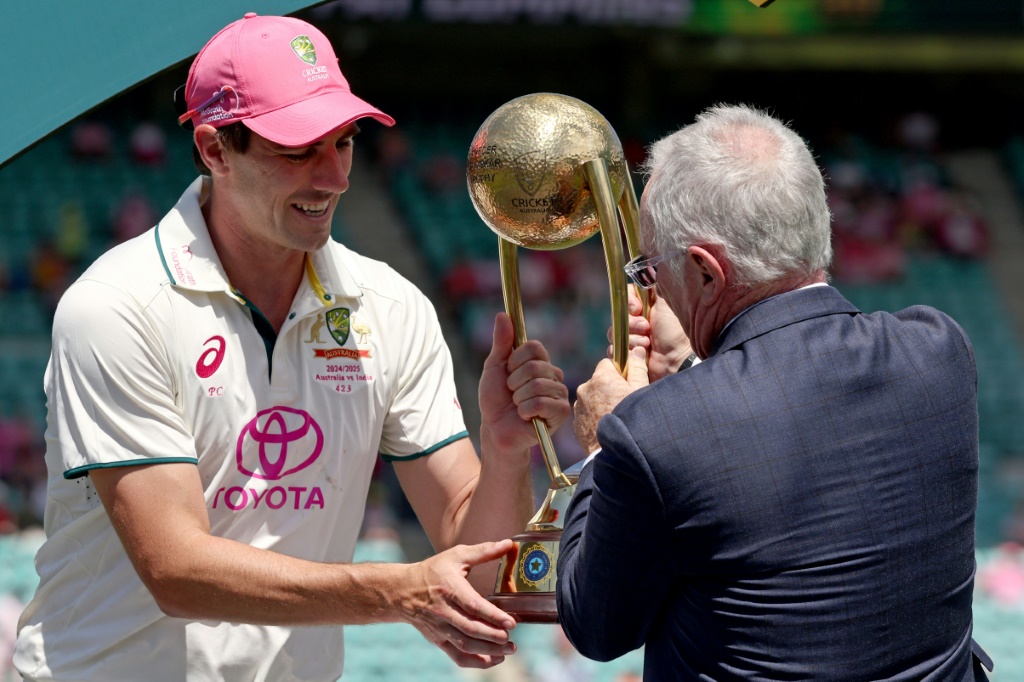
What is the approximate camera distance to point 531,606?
2.01 meters

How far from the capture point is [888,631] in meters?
1.70

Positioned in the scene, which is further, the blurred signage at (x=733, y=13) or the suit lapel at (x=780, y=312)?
the blurred signage at (x=733, y=13)

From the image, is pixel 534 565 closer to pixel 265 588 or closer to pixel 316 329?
pixel 265 588

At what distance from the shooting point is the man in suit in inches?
66.0

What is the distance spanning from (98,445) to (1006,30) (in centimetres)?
1165

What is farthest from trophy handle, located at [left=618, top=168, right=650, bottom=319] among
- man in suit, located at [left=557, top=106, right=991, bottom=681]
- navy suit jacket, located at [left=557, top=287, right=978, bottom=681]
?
navy suit jacket, located at [left=557, top=287, right=978, bottom=681]

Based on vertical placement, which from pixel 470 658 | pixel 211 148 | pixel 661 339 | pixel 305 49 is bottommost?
pixel 470 658

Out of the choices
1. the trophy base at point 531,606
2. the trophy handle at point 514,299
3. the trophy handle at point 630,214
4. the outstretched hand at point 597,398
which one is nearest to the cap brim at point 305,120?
the trophy handle at point 514,299

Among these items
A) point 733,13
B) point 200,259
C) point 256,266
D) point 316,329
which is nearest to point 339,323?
point 316,329

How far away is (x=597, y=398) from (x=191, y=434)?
2.43 feet

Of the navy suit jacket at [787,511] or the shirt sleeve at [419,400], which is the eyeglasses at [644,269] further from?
the shirt sleeve at [419,400]

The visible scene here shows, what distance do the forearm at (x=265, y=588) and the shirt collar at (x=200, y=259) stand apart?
485 mm

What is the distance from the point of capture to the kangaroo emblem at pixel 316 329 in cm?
235

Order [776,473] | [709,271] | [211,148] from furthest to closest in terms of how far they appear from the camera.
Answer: [211,148], [709,271], [776,473]
